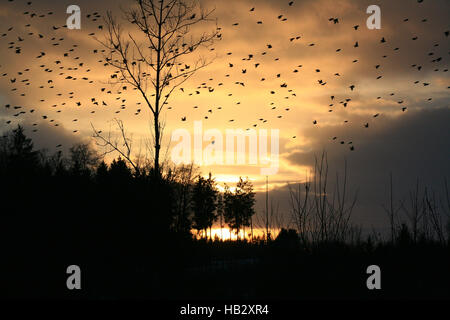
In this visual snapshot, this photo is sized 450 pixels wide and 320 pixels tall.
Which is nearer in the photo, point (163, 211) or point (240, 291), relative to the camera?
point (240, 291)

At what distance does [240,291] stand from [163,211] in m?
5.95

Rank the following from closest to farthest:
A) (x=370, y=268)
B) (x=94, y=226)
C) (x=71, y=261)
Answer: (x=370, y=268)
(x=71, y=261)
(x=94, y=226)

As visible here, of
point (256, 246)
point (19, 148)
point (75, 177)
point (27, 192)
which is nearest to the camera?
point (256, 246)

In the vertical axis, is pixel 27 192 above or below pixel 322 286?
above

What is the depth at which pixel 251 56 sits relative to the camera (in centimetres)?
1290

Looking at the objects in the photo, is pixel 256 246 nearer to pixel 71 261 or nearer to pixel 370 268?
pixel 370 268

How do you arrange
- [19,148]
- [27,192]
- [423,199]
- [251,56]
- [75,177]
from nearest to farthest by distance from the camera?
[423,199] < [251,56] < [27,192] < [75,177] < [19,148]

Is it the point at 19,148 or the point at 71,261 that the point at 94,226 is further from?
the point at 19,148
